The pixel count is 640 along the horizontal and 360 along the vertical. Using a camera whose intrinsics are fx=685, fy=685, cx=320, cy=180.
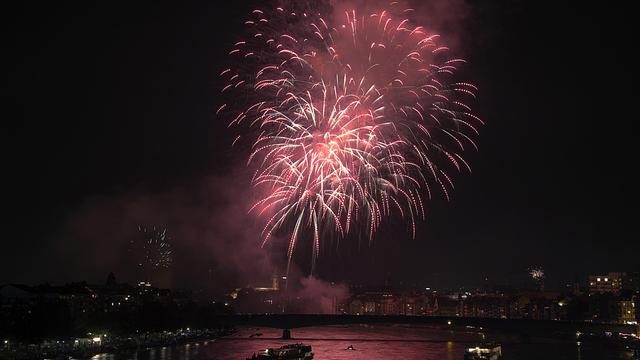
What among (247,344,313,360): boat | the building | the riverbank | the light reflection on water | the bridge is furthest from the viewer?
the building

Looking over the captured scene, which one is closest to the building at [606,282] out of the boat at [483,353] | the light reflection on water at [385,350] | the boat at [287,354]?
the light reflection on water at [385,350]

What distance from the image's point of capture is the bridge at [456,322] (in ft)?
283

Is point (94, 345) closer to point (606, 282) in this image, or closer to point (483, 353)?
point (483, 353)

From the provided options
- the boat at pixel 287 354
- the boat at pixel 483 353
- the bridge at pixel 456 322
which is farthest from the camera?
the bridge at pixel 456 322

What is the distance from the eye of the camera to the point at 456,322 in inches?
3374

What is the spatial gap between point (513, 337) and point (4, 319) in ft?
226

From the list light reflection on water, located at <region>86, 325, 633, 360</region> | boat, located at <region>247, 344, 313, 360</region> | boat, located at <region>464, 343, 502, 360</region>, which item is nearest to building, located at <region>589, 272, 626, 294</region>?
light reflection on water, located at <region>86, 325, 633, 360</region>

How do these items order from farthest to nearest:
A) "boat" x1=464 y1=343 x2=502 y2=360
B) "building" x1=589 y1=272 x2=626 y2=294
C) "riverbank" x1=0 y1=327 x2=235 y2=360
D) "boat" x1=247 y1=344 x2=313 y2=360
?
"building" x1=589 y1=272 x2=626 y2=294 → "boat" x1=464 y1=343 x2=502 y2=360 → "boat" x1=247 y1=344 x2=313 y2=360 → "riverbank" x1=0 y1=327 x2=235 y2=360

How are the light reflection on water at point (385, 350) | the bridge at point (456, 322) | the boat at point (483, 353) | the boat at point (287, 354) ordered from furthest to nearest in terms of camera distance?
the bridge at point (456, 322) → the light reflection on water at point (385, 350) → the boat at point (483, 353) → the boat at point (287, 354)

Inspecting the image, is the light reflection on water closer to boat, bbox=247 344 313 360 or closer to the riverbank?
the riverbank

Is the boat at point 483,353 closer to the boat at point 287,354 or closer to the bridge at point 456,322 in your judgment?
the boat at point 287,354

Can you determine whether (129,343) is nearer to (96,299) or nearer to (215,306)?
(96,299)

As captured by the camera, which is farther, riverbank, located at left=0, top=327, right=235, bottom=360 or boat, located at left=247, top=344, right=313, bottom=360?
boat, located at left=247, top=344, right=313, bottom=360

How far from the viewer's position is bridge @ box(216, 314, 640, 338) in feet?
283
